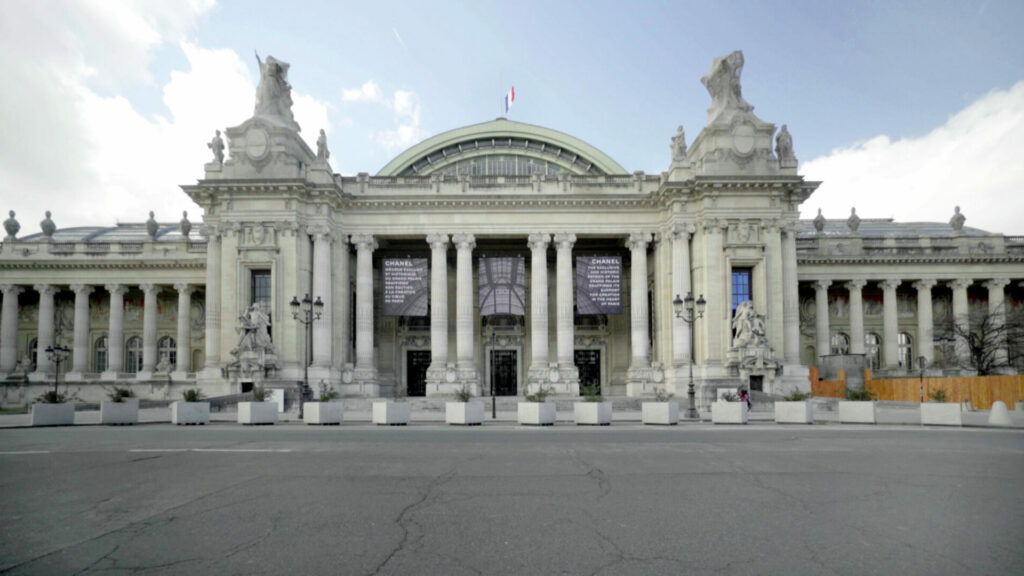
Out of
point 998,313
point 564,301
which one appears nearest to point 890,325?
point 998,313

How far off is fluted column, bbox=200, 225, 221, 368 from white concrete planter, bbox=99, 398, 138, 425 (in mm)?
14199

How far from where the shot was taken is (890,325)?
1938 inches

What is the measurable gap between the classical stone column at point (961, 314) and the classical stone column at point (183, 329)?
57.6 meters

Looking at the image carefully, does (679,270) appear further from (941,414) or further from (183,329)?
(183,329)

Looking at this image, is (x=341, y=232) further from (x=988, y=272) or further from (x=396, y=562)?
(x=988, y=272)

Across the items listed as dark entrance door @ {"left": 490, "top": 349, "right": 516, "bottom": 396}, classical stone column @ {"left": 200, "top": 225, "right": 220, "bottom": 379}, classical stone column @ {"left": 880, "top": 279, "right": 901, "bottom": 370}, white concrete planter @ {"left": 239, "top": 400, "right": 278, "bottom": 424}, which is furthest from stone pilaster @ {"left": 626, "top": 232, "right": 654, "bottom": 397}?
classical stone column @ {"left": 200, "top": 225, "right": 220, "bottom": 379}

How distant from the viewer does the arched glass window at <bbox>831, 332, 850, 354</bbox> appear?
51562 millimetres

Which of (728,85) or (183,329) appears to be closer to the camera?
(728,85)

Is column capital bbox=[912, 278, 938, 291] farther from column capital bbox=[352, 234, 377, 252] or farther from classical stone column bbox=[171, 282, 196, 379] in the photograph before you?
classical stone column bbox=[171, 282, 196, 379]

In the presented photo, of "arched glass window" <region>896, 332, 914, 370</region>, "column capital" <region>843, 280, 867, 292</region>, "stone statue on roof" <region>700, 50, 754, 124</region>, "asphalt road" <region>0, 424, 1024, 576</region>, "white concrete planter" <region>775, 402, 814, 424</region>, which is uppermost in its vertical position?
"stone statue on roof" <region>700, 50, 754, 124</region>

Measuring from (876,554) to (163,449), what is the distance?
14.3 m

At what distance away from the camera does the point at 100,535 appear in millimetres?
6859

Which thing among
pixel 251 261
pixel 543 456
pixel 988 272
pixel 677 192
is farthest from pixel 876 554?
pixel 988 272

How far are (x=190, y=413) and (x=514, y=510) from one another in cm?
2045
